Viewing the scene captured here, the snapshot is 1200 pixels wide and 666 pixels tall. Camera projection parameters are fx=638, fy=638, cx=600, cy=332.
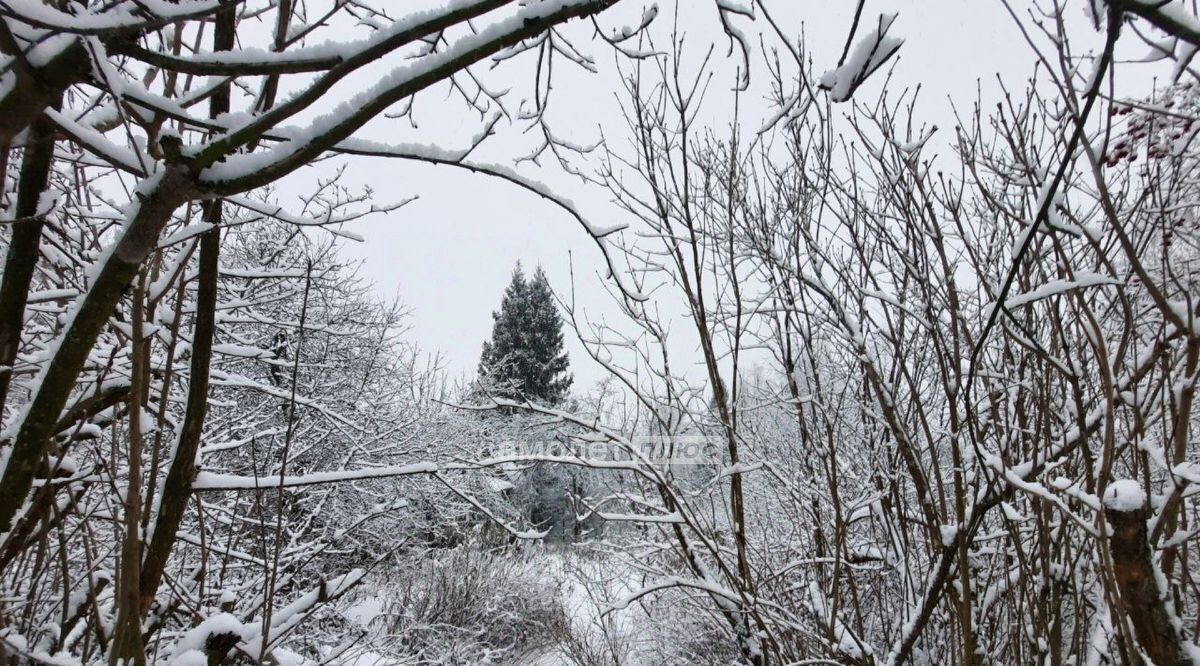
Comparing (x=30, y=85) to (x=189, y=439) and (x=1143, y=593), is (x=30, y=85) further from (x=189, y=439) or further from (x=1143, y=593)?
(x=1143, y=593)

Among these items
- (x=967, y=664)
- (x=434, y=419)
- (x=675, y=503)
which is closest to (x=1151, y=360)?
(x=967, y=664)

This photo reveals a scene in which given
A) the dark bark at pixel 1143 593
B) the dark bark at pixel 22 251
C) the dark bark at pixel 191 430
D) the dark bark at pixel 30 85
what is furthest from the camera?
the dark bark at pixel 191 430

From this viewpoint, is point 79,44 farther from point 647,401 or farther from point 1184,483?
point 647,401

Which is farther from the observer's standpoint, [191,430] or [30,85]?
[191,430]

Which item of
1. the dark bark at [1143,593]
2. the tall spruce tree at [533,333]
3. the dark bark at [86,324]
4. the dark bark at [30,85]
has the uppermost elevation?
the tall spruce tree at [533,333]

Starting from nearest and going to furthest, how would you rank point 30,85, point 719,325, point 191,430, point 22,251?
point 30,85, point 22,251, point 191,430, point 719,325

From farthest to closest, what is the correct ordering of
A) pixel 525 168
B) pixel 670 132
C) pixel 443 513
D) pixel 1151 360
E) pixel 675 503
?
pixel 443 513, pixel 670 132, pixel 675 503, pixel 525 168, pixel 1151 360

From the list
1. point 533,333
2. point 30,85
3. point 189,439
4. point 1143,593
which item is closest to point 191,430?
point 189,439

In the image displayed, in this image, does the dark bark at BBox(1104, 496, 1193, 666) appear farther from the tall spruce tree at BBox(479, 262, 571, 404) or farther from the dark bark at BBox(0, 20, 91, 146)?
the tall spruce tree at BBox(479, 262, 571, 404)

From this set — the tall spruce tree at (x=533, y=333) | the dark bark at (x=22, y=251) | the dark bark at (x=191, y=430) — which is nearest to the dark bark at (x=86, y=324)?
the dark bark at (x=22, y=251)

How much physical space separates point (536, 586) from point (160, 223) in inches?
422

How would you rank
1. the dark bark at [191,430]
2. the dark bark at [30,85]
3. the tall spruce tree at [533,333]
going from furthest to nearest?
1. the tall spruce tree at [533,333]
2. the dark bark at [191,430]
3. the dark bark at [30,85]

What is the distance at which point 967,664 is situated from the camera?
1.64 meters

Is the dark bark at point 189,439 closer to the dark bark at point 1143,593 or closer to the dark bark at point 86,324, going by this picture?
the dark bark at point 86,324
